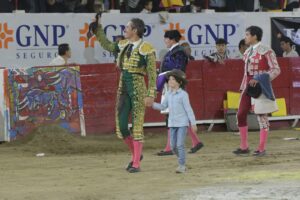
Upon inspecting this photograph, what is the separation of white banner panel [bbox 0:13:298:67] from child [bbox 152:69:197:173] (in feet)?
21.5

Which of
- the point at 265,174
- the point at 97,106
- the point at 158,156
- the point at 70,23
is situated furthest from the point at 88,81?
the point at 265,174

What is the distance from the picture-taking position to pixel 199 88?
15.8m

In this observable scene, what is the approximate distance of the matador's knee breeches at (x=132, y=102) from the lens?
10078 millimetres

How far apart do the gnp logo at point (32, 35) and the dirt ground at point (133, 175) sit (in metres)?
2.68

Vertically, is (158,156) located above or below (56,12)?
below

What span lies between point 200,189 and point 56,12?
8.25 meters

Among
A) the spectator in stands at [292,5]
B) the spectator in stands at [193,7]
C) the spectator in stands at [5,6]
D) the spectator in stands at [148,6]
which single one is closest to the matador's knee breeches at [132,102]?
the spectator in stands at [5,6]

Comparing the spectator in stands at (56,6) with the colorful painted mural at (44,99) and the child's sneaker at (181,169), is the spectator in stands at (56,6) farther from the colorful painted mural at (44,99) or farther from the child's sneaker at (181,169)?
the child's sneaker at (181,169)

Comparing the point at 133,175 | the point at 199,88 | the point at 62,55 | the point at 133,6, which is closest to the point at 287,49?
the point at 199,88

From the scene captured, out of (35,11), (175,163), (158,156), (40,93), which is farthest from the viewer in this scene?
(35,11)

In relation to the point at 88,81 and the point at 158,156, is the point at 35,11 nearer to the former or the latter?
the point at 88,81

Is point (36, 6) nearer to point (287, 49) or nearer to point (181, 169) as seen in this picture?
point (287, 49)

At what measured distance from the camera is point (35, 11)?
1622 centimetres

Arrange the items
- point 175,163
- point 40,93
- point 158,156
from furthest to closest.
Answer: point 40,93 < point 158,156 < point 175,163
